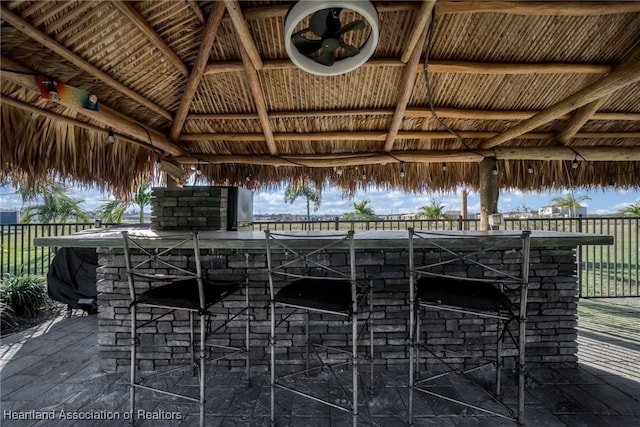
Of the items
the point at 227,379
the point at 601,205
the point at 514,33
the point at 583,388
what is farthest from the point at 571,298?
the point at 601,205

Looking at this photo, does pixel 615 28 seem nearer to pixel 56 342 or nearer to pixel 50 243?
pixel 50 243

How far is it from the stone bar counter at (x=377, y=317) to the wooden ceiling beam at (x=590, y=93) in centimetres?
185

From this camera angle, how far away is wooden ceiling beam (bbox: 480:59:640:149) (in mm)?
2787

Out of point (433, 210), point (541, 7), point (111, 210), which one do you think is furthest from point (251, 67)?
point (433, 210)

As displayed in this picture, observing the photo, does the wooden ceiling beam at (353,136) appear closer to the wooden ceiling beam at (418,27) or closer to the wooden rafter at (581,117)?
the wooden rafter at (581,117)

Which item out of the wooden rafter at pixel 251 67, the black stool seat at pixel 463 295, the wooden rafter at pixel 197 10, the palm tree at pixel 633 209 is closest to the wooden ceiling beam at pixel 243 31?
the wooden rafter at pixel 251 67

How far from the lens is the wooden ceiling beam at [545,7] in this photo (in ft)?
8.48

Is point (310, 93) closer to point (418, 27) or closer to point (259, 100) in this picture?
point (259, 100)

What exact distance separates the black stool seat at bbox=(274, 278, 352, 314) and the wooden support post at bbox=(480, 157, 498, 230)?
3.98 metres

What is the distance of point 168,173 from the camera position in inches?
196

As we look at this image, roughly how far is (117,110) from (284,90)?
6.98 ft

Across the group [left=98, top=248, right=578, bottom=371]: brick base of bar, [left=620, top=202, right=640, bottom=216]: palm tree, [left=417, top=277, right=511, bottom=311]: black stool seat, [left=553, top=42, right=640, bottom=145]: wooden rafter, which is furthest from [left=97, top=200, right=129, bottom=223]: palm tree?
[left=620, top=202, right=640, bottom=216]: palm tree

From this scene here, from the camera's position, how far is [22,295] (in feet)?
12.8

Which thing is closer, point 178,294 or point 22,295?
point 178,294
